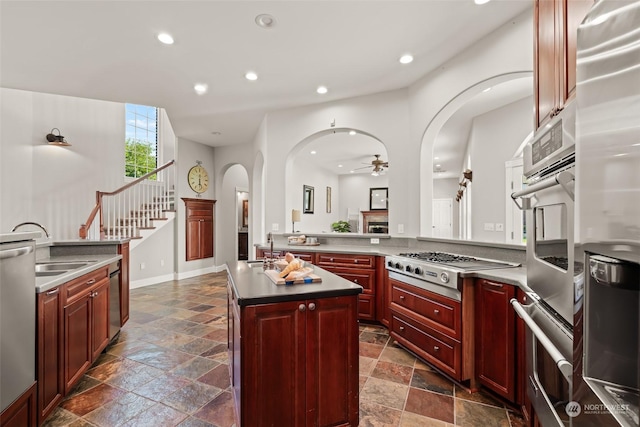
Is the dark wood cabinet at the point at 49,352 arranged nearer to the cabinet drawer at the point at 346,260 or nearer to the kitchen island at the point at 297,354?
the kitchen island at the point at 297,354

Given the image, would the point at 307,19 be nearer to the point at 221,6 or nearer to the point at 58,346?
the point at 221,6

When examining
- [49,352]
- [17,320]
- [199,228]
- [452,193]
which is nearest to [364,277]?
[49,352]

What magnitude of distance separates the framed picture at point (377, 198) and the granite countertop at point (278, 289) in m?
8.38

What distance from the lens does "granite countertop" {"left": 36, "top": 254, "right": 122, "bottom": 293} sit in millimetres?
1808

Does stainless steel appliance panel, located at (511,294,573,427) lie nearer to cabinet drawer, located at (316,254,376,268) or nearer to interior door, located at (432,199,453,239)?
cabinet drawer, located at (316,254,376,268)

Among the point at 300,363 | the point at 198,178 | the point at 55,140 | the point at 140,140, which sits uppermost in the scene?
the point at 140,140

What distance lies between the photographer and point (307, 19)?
257cm

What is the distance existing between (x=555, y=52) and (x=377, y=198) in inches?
354

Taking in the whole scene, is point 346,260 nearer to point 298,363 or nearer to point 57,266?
point 298,363

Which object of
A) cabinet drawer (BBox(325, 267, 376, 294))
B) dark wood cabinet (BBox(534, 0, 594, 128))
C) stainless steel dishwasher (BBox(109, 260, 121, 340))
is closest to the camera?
dark wood cabinet (BBox(534, 0, 594, 128))

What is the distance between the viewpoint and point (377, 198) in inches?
402

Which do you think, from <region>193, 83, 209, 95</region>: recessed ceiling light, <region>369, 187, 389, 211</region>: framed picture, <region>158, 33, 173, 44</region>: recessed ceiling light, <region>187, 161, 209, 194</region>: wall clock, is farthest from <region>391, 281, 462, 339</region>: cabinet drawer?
<region>369, 187, 389, 211</region>: framed picture

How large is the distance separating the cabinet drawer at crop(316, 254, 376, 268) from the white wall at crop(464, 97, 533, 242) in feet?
6.36

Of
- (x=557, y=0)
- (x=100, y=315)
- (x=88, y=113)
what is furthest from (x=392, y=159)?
(x=88, y=113)
